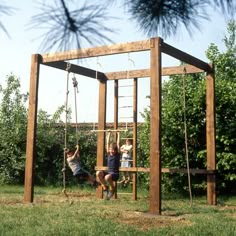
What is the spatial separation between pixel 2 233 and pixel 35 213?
1803 millimetres

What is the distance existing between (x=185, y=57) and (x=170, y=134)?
Result: 3.05m

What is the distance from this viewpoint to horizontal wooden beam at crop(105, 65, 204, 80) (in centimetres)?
1113

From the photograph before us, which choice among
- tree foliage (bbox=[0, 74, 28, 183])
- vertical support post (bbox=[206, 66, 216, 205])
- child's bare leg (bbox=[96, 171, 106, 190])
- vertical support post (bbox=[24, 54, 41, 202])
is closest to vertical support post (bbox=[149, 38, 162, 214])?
vertical support post (bbox=[206, 66, 216, 205])

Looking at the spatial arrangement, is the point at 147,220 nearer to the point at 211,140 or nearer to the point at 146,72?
the point at 211,140

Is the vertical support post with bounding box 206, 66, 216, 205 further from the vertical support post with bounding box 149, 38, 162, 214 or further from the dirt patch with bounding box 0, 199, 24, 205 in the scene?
the dirt patch with bounding box 0, 199, 24, 205

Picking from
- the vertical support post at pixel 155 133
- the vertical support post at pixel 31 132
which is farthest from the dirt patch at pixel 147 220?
the vertical support post at pixel 31 132

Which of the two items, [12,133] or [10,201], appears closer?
[10,201]

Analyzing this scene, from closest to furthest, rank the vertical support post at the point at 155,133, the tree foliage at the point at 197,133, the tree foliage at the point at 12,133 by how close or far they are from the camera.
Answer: the vertical support post at the point at 155,133 → the tree foliage at the point at 197,133 → the tree foliage at the point at 12,133

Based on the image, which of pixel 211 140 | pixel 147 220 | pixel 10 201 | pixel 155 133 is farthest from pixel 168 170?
pixel 10 201

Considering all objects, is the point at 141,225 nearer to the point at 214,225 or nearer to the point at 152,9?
the point at 214,225

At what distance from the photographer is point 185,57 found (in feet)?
33.0

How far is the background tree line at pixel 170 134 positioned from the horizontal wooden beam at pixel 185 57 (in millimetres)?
1031

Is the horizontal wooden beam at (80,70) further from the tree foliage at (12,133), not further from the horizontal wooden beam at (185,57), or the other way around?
the tree foliage at (12,133)

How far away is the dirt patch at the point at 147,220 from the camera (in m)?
7.11
